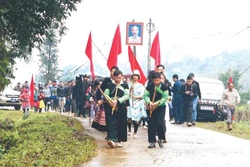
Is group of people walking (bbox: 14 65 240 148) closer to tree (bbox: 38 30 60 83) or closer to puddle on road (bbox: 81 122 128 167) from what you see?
puddle on road (bbox: 81 122 128 167)

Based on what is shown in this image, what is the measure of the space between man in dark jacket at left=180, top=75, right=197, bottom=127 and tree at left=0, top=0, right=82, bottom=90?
17.9ft

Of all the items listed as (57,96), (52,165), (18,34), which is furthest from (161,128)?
(57,96)

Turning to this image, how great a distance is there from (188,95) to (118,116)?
697 centimetres

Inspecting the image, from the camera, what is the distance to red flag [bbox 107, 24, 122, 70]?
14.4 m

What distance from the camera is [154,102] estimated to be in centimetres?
1035

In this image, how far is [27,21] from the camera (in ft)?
39.4

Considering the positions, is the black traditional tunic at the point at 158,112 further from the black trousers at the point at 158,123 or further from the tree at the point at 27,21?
the tree at the point at 27,21

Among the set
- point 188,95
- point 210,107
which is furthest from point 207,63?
point 188,95

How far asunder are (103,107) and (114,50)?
3.89m

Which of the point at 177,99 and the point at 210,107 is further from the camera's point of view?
the point at 210,107

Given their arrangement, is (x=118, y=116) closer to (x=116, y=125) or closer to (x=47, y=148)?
(x=116, y=125)

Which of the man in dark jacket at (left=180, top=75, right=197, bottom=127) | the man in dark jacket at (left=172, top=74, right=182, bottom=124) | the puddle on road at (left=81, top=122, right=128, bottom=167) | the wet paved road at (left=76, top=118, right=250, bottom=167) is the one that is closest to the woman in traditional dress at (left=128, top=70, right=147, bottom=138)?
the wet paved road at (left=76, top=118, right=250, bottom=167)

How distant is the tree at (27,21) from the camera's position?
11.7 meters

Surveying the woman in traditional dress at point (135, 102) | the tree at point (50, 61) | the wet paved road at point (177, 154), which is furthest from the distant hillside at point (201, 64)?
the wet paved road at point (177, 154)
